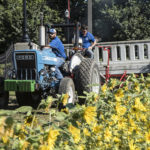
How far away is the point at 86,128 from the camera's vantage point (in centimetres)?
204

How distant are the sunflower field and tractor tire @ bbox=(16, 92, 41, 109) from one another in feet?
13.0

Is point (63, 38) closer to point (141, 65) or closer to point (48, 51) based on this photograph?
point (141, 65)

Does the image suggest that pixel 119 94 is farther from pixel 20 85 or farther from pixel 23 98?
pixel 23 98

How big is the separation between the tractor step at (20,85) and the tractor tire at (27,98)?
2.82ft

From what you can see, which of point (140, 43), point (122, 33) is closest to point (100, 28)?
point (122, 33)

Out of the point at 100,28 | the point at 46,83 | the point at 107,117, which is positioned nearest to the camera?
the point at 107,117

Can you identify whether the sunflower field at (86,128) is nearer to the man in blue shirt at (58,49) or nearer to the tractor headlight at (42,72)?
the tractor headlight at (42,72)

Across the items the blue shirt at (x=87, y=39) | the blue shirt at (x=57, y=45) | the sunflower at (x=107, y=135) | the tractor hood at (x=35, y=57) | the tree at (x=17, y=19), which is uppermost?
the tree at (x=17, y=19)

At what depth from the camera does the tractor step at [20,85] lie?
17.9 feet

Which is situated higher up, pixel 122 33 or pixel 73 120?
pixel 122 33

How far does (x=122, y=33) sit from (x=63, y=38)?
6366 mm

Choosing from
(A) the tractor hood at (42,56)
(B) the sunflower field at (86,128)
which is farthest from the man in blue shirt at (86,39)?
(B) the sunflower field at (86,128)

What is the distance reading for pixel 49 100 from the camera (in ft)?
6.35

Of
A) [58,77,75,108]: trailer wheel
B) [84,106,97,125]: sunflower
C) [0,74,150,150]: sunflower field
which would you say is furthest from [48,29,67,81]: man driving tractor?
[84,106,97,125]: sunflower
